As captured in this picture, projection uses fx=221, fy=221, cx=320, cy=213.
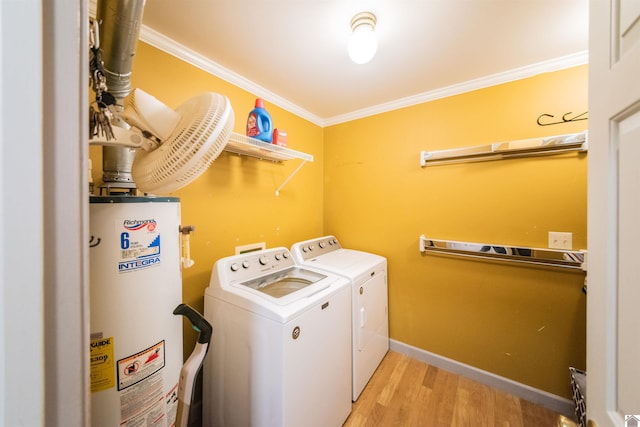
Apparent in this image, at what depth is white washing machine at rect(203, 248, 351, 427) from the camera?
40.3 inches

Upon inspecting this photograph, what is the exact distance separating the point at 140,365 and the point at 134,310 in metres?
0.20

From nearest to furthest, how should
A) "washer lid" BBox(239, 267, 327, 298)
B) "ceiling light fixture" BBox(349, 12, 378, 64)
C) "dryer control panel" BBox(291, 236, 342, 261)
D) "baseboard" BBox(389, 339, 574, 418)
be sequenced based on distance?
"ceiling light fixture" BBox(349, 12, 378, 64) → "washer lid" BBox(239, 267, 327, 298) → "baseboard" BBox(389, 339, 574, 418) → "dryer control panel" BBox(291, 236, 342, 261)

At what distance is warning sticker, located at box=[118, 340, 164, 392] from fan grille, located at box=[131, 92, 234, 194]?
593 mm

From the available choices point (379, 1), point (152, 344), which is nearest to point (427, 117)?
point (379, 1)

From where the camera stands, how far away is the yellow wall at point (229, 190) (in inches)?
52.1

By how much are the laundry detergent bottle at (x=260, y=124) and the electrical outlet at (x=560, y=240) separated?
6.57ft

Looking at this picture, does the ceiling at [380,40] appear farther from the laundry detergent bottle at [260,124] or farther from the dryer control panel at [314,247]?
the dryer control panel at [314,247]

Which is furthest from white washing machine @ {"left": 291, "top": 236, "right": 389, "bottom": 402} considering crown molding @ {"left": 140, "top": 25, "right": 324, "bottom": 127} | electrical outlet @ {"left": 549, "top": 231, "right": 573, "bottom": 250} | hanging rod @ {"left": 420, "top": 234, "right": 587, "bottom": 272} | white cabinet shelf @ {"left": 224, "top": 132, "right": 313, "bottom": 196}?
crown molding @ {"left": 140, "top": 25, "right": 324, "bottom": 127}

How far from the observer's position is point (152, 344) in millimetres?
809

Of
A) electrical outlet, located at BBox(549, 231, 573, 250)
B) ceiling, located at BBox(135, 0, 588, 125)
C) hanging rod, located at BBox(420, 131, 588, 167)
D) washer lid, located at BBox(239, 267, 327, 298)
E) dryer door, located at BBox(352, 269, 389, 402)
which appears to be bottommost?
dryer door, located at BBox(352, 269, 389, 402)

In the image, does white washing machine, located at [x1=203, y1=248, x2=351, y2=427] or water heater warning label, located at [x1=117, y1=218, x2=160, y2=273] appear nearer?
water heater warning label, located at [x1=117, y1=218, x2=160, y2=273]

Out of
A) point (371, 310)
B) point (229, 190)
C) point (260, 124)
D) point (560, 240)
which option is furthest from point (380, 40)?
point (371, 310)

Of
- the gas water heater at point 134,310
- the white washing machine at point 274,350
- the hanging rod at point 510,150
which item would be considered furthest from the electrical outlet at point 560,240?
the gas water heater at point 134,310

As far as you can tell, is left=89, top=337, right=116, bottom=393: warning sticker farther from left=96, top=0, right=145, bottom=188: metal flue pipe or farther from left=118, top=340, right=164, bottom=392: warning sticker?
left=96, top=0, right=145, bottom=188: metal flue pipe
